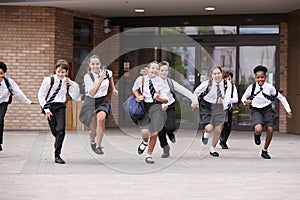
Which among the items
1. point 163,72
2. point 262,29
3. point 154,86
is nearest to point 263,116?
point 163,72

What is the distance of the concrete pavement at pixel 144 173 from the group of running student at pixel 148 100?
0.45 meters

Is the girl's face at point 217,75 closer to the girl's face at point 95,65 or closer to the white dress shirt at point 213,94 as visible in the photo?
the white dress shirt at point 213,94

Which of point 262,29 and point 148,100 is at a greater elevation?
point 262,29

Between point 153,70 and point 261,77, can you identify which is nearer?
point 153,70

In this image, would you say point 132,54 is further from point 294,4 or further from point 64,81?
point 64,81

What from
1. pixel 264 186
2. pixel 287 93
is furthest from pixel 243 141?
pixel 264 186

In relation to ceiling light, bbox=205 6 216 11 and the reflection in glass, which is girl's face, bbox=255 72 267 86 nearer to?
ceiling light, bbox=205 6 216 11

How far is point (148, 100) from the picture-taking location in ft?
33.2

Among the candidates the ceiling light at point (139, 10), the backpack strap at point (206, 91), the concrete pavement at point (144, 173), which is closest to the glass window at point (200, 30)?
the ceiling light at point (139, 10)

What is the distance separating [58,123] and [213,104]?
2.97 m

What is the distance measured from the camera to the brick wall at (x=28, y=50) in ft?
56.5

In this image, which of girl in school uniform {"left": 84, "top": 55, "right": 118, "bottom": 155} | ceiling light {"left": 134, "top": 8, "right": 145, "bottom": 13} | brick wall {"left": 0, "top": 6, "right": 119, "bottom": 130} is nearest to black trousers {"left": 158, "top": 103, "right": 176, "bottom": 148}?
girl in school uniform {"left": 84, "top": 55, "right": 118, "bottom": 155}

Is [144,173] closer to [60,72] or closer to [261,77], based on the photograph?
[60,72]

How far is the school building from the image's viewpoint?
1727 cm
